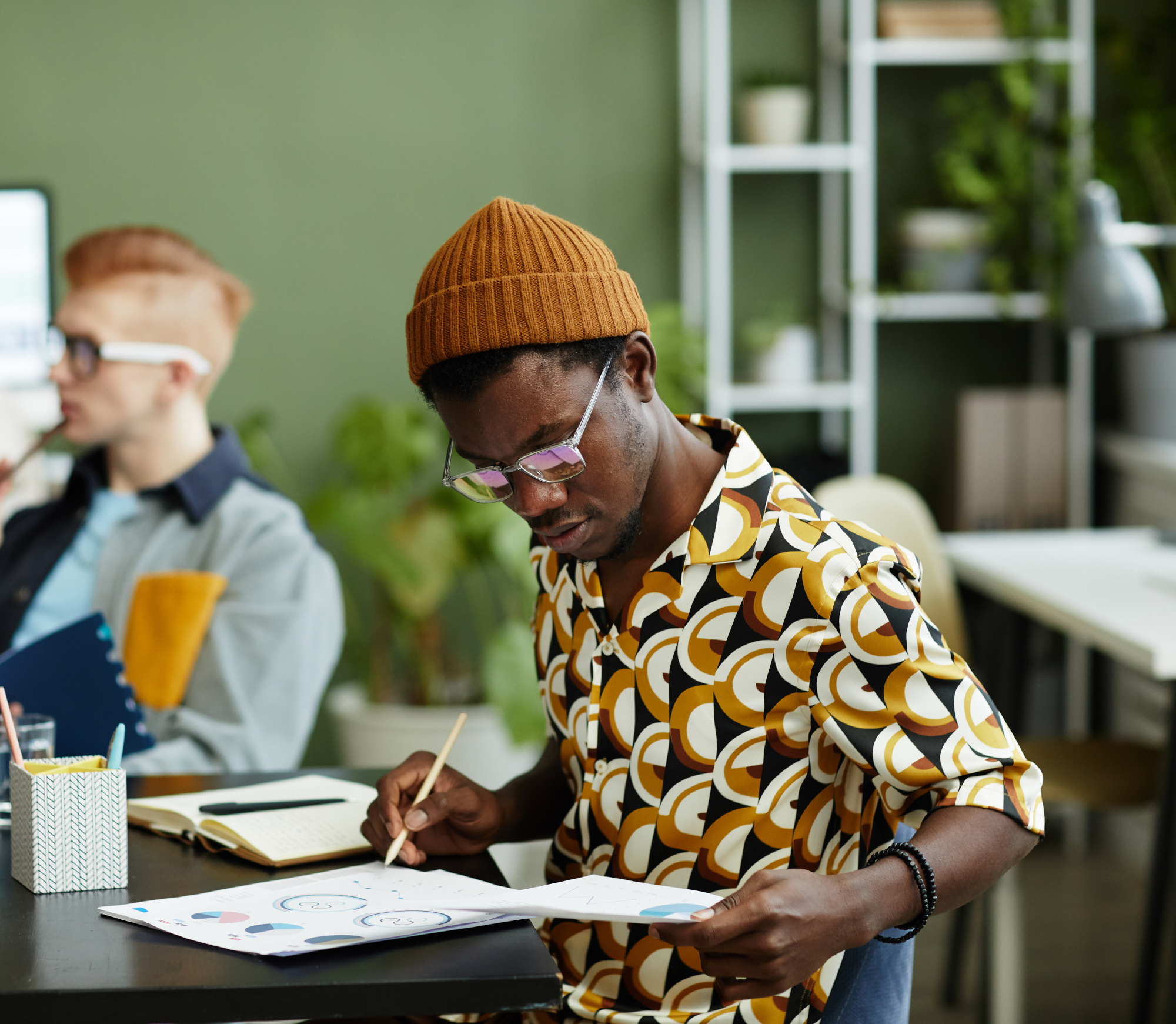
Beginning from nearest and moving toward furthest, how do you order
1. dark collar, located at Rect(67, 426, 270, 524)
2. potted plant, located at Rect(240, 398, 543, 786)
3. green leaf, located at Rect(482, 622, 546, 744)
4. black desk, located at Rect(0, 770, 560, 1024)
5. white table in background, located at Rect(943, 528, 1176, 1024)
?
black desk, located at Rect(0, 770, 560, 1024) → dark collar, located at Rect(67, 426, 270, 524) → white table in background, located at Rect(943, 528, 1176, 1024) → green leaf, located at Rect(482, 622, 546, 744) → potted plant, located at Rect(240, 398, 543, 786)

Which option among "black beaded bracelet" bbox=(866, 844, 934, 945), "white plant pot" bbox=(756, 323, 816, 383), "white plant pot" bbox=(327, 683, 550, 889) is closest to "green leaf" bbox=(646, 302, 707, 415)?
"white plant pot" bbox=(756, 323, 816, 383)

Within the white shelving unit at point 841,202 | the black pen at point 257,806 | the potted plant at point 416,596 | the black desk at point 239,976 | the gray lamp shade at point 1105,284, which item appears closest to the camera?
the black desk at point 239,976

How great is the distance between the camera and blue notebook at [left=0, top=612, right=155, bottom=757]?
4.62 ft

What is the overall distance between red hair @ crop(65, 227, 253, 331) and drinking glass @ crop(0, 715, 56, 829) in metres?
0.85

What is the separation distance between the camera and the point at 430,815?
116cm

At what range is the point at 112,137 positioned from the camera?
364 centimetres

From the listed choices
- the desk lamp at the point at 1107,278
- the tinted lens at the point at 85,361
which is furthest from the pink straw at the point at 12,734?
the desk lamp at the point at 1107,278

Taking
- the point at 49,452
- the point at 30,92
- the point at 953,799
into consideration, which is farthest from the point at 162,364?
the point at 30,92

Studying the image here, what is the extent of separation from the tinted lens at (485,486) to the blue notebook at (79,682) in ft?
1.60

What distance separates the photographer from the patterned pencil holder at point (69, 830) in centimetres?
105

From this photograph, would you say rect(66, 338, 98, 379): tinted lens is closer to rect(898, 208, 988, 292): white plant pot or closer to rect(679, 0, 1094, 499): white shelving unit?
rect(679, 0, 1094, 499): white shelving unit

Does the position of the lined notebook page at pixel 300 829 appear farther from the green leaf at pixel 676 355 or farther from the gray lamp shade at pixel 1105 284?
the green leaf at pixel 676 355

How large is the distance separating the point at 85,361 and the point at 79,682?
66 cm

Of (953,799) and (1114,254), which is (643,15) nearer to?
(1114,254)
